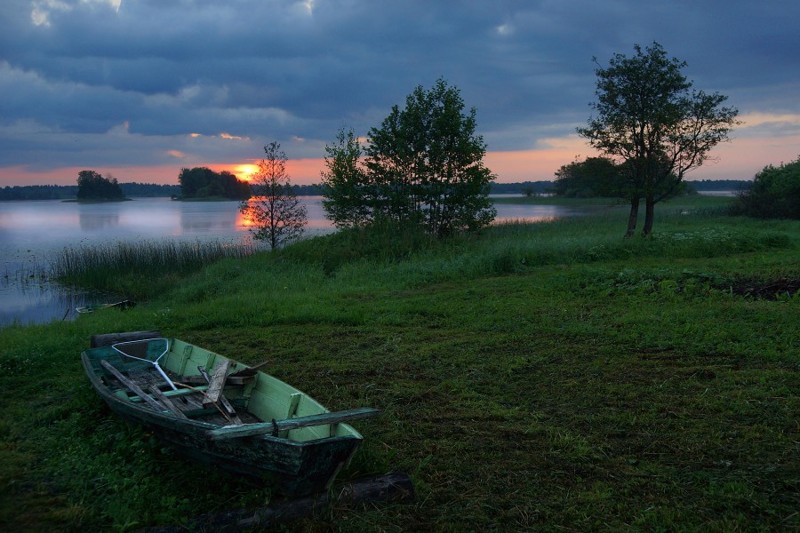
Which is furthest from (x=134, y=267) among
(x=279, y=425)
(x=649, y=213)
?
(x=279, y=425)

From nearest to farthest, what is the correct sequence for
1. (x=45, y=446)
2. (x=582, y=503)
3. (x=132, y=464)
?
(x=582, y=503) → (x=132, y=464) → (x=45, y=446)

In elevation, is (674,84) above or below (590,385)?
above

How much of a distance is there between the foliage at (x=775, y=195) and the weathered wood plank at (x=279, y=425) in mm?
31326

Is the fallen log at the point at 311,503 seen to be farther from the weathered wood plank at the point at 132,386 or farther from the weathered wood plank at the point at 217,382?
the weathered wood plank at the point at 132,386

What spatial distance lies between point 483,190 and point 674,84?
643cm

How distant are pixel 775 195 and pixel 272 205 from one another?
Answer: 24866 millimetres

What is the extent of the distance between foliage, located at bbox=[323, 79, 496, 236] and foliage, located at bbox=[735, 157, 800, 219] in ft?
59.1

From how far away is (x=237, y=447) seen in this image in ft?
12.8

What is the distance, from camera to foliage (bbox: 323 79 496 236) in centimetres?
1947

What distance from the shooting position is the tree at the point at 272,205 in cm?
2217

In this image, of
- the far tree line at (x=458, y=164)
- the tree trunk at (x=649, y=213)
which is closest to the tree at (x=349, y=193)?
the far tree line at (x=458, y=164)

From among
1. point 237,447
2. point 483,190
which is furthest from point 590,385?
point 483,190

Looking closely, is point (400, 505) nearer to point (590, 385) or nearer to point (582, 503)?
point (582, 503)

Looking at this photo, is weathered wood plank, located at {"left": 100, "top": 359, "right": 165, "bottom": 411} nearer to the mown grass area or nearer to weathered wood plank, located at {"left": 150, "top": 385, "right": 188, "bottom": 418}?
weathered wood plank, located at {"left": 150, "top": 385, "right": 188, "bottom": 418}
